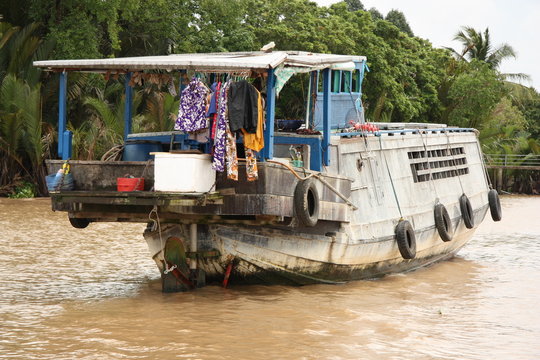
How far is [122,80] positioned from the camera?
90.5ft

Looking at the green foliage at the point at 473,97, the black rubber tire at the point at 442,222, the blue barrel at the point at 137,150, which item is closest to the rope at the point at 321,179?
the blue barrel at the point at 137,150

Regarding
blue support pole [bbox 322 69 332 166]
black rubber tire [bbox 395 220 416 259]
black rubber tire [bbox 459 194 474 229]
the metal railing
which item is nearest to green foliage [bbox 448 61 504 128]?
the metal railing

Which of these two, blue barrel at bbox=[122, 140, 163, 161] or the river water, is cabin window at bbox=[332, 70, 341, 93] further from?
blue barrel at bbox=[122, 140, 163, 161]

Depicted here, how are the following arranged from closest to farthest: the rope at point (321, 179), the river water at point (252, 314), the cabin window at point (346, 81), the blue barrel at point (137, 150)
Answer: the river water at point (252, 314), the rope at point (321, 179), the blue barrel at point (137, 150), the cabin window at point (346, 81)

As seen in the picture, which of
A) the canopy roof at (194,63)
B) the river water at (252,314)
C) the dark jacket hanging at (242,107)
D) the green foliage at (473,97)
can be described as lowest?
the river water at (252,314)

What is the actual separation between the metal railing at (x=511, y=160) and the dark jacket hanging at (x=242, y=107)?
26.4 meters

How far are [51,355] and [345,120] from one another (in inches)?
272

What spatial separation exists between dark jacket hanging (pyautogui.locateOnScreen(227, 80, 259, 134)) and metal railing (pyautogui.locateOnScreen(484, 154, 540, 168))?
26361 mm

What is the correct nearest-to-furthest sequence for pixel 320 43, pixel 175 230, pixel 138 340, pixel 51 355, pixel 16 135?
pixel 51 355, pixel 138 340, pixel 175 230, pixel 16 135, pixel 320 43

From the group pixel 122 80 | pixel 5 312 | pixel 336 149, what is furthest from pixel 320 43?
pixel 5 312

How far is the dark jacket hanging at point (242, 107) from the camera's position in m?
9.80

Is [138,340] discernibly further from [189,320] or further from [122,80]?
[122,80]

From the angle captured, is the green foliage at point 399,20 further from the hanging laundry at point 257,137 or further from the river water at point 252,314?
the hanging laundry at point 257,137

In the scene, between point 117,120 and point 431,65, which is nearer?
point 117,120
